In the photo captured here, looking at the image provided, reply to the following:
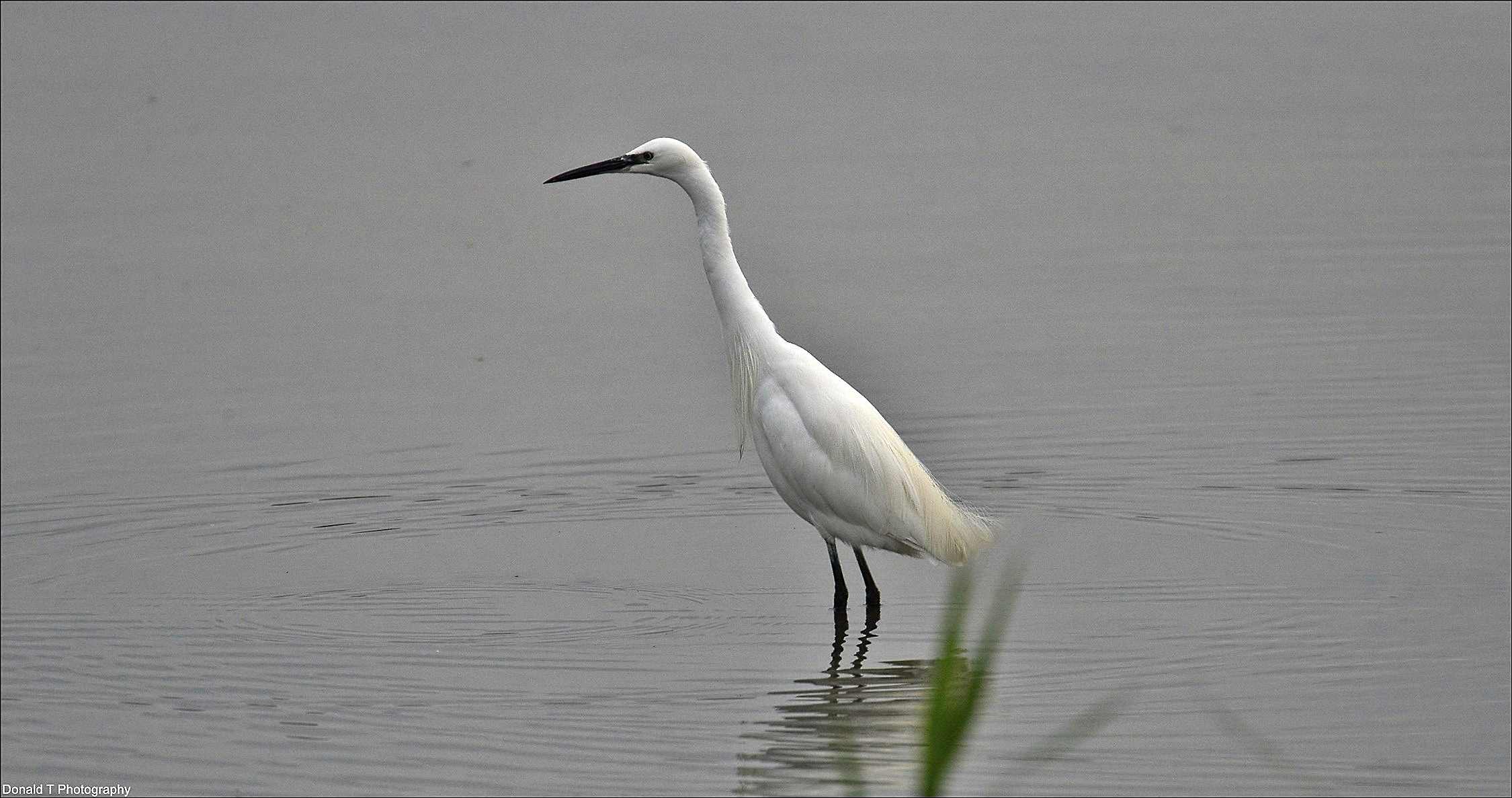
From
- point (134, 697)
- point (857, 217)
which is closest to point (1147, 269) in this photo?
point (857, 217)

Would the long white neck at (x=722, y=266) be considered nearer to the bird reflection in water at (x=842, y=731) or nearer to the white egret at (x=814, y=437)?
the white egret at (x=814, y=437)

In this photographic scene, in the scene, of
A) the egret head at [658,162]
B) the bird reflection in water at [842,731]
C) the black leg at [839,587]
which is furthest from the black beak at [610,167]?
the bird reflection in water at [842,731]

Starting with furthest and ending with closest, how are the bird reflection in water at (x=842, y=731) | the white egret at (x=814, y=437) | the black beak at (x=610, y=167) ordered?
the black beak at (x=610, y=167) < the white egret at (x=814, y=437) < the bird reflection in water at (x=842, y=731)

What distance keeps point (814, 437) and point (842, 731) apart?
1.36 metres

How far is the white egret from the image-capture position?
660cm

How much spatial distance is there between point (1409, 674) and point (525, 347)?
5.45 metres

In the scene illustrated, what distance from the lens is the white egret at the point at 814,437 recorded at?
21.6 feet

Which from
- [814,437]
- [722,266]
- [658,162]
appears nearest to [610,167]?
[658,162]

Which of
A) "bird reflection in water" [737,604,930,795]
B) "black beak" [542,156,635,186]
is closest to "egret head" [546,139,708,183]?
"black beak" [542,156,635,186]

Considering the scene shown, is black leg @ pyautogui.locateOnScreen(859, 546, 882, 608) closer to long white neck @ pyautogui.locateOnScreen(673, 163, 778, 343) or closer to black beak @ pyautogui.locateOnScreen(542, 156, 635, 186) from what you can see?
long white neck @ pyautogui.locateOnScreen(673, 163, 778, 343)

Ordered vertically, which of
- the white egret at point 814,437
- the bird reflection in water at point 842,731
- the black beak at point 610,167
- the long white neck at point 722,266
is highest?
the black beak at point 610,167

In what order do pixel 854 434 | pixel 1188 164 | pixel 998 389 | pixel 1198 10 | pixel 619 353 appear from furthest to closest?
pixel 1198 10 < pixel 1188 164 < pixel 619 353 < pixel 998 389 < pixel 854 434

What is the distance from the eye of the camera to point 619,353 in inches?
394

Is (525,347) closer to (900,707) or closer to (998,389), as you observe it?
(998,389)
